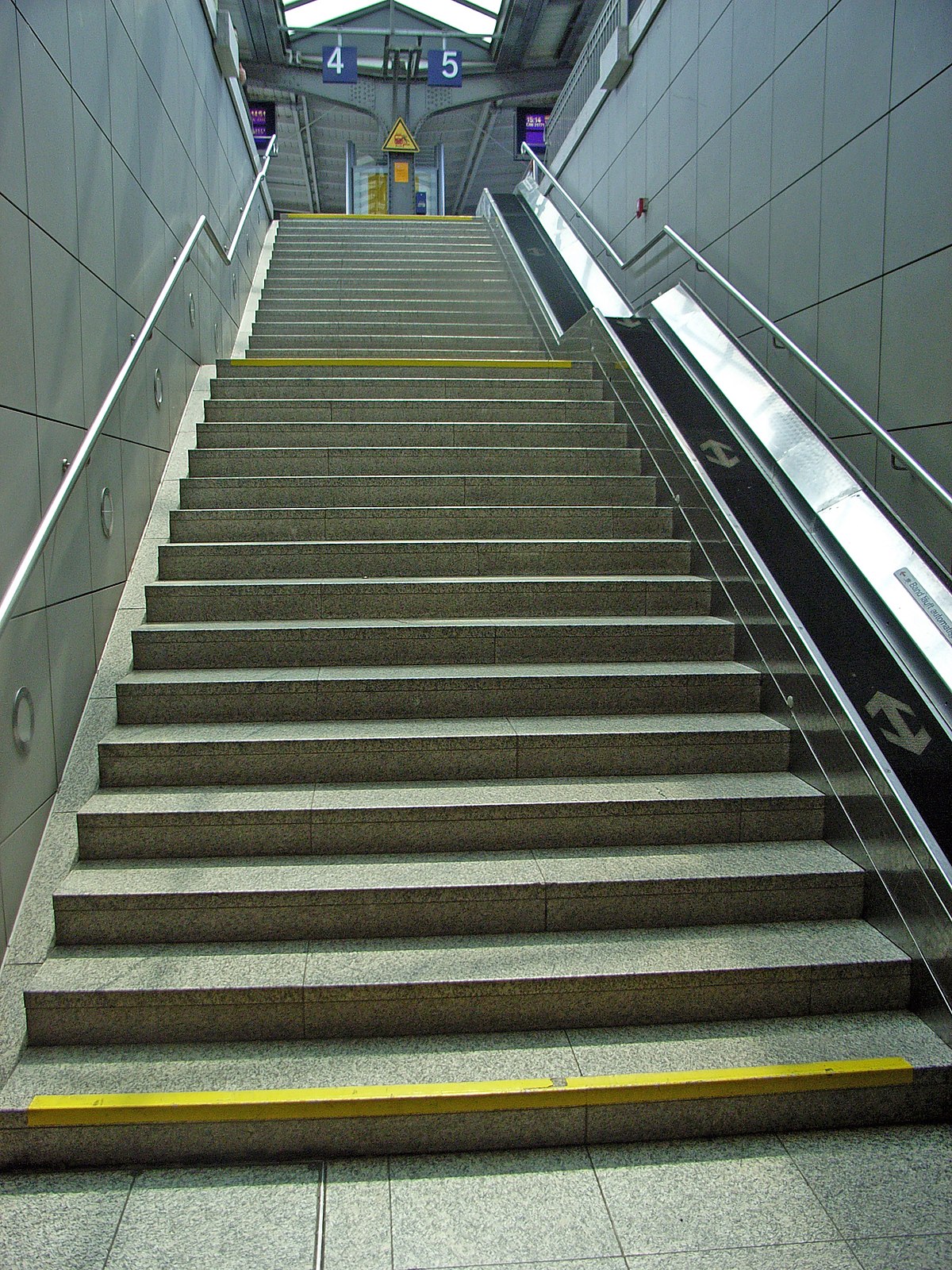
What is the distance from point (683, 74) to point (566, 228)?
1758 millimetres

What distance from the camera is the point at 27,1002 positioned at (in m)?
2.31

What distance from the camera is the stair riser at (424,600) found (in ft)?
12.3

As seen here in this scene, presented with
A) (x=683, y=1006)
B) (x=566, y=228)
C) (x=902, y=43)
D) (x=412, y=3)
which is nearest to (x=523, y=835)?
(x=683, y=1006)

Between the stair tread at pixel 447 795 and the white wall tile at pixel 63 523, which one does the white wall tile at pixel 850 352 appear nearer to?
the stair tread at pixel 447 795

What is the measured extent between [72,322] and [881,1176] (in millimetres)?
3622

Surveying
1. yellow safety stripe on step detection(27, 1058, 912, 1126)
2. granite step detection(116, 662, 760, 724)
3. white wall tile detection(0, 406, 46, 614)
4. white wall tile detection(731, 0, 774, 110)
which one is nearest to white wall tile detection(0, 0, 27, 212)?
white wall tile detection(0, 406, 46, 614)

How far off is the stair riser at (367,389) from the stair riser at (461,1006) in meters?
3.81

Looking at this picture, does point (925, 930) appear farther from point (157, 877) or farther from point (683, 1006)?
point (157, 877)

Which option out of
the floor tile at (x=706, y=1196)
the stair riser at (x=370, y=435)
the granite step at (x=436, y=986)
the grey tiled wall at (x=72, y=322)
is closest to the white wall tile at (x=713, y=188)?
the stair riser at (x=370, y=435)

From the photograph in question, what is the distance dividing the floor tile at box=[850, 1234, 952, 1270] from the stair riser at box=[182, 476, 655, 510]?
3329 mm

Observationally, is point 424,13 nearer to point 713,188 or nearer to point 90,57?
point 713,188

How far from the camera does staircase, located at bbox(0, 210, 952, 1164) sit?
2258 mm

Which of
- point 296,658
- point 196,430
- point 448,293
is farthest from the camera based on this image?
point 448,293

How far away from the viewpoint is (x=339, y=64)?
16016mm
